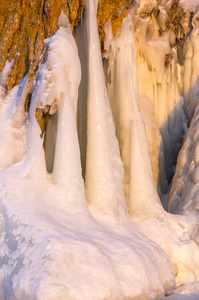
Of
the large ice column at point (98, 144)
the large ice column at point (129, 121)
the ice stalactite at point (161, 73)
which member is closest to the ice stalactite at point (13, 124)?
the large ice column at point (98, 144)

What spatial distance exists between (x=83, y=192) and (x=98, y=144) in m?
1.02

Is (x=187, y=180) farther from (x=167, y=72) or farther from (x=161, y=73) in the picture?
(x=167, y=72)

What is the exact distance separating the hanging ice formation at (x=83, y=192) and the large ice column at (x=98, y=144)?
0.02 meters

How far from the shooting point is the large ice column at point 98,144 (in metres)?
5.47

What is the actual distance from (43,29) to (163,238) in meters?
4.10

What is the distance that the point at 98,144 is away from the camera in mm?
5703

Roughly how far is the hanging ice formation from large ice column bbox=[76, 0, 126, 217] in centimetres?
2

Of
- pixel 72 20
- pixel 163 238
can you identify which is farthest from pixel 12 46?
pixel 163 238

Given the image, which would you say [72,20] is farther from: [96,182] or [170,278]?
[170,278]

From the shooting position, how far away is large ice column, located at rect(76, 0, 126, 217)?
5.47 meters

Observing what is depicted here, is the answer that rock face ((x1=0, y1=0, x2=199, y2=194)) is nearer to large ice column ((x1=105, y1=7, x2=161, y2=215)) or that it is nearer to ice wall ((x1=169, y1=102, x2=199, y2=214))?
large ice column ((x1=105, y1=7, x2=161, y2=215))

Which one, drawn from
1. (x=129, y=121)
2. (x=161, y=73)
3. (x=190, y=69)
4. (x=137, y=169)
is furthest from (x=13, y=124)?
(x=190, y=69)

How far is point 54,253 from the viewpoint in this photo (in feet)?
11.4

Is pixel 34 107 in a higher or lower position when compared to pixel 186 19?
lower
